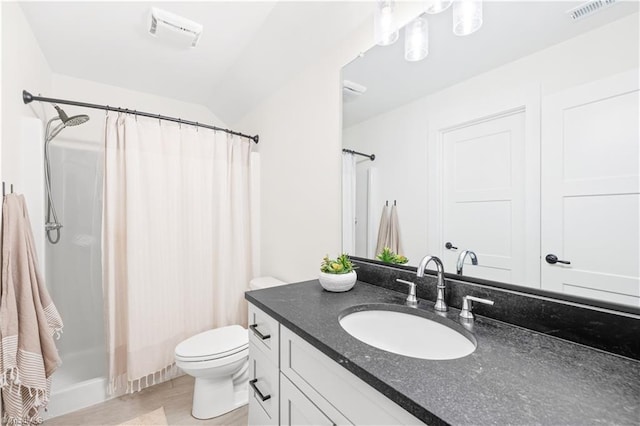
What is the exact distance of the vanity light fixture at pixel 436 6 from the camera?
1038 millimetres

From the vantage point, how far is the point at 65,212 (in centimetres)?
221

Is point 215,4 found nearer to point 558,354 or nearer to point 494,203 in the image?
point 494,203

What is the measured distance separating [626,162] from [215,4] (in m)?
1.94

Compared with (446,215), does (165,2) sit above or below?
above

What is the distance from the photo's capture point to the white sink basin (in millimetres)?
861

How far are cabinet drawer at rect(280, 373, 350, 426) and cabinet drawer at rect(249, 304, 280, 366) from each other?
0.09 metres

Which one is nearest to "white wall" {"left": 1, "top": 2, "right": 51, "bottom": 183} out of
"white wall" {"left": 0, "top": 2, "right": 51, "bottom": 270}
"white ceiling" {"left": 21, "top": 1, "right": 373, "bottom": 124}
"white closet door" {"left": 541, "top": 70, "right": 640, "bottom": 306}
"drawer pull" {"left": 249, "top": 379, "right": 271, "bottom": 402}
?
"white wall" {"left": 0, "top": 2, "right": 51, "bottom": 270}

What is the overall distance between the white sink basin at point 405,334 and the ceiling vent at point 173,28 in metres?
1.90

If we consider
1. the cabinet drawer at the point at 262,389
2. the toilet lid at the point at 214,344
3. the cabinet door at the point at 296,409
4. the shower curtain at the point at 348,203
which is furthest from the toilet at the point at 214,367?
the shower curtain at the point at 348,203

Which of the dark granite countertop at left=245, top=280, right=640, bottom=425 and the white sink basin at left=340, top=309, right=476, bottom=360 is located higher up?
the dark granite countertop at left=245, top=280, right=640, bottom=425

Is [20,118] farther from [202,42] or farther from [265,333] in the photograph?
[265,333]

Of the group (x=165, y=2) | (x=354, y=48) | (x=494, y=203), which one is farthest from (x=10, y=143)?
(x=494, y=203)

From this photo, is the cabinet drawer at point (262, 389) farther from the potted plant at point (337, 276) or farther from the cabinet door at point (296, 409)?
the potted plant at point (337, 276)

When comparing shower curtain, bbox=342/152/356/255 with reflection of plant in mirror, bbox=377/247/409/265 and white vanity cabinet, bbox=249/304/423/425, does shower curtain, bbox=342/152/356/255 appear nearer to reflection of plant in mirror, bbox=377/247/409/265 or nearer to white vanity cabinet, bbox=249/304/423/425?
reflection of plant in mirror, bbox=377/247/409/265
